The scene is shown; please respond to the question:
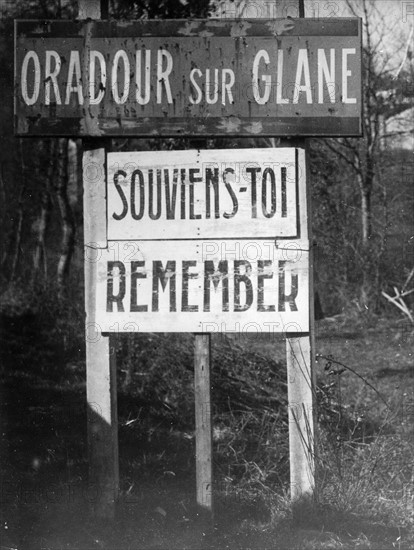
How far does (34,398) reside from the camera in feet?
20.3

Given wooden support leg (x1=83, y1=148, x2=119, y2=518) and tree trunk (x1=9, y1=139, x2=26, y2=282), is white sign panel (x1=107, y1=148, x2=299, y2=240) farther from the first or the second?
tree trunk (x1=9, y1=139, x2=26, y2=282)

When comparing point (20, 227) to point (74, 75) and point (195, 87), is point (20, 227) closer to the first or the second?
point (74, 75)

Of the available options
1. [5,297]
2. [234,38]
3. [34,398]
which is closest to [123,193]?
[234,38]

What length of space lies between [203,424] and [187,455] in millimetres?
1221

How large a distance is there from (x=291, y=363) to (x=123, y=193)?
129cm

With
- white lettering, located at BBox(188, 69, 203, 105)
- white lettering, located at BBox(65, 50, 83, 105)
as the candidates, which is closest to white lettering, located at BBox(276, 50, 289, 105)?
white lettering, located at BBox(188, 69, 203, 105)

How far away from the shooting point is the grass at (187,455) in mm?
4125

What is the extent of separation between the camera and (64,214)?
11.8 metres

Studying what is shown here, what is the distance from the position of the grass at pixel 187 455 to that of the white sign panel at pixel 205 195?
1.08 metres

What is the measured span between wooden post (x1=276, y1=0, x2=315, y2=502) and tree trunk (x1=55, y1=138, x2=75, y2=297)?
624 cm

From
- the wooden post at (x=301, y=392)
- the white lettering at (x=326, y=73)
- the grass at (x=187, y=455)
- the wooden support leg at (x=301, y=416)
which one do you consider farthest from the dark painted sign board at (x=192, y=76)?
the grass at (x=187, y=455)

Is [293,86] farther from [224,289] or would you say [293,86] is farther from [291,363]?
[291,363]

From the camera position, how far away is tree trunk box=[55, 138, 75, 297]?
11.0m

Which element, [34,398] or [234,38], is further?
[34,398]
